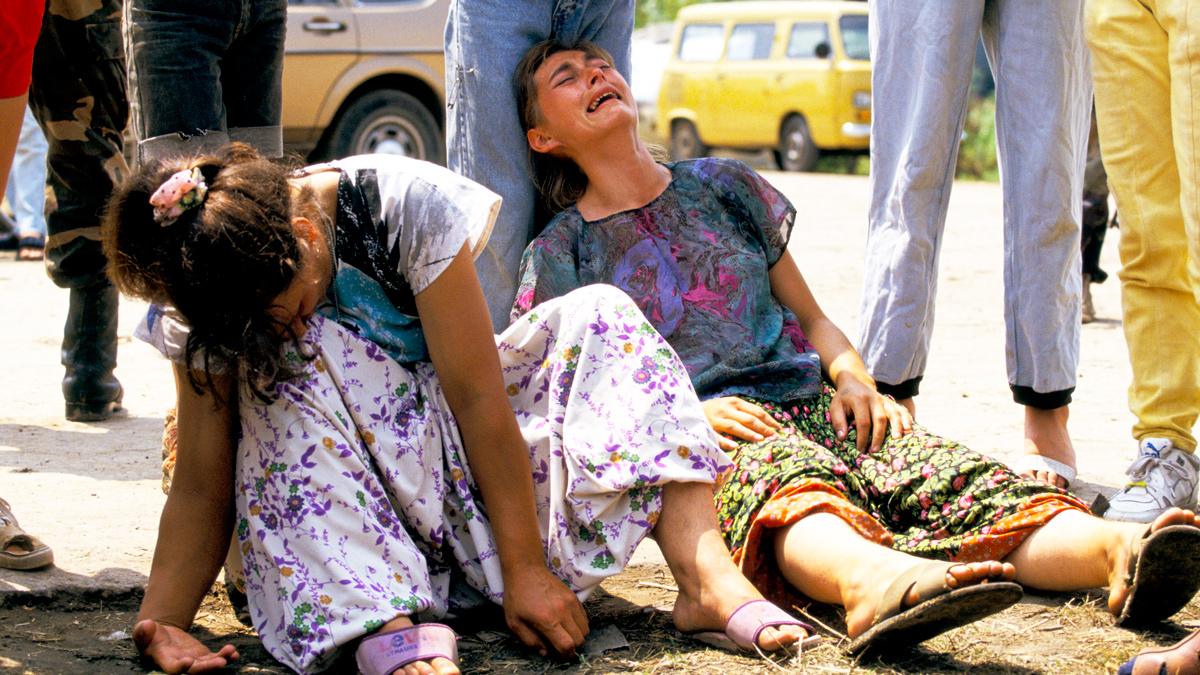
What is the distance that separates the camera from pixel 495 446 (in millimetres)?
2551

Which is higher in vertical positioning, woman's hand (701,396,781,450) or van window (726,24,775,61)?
woman's hand (701,396,781,450)

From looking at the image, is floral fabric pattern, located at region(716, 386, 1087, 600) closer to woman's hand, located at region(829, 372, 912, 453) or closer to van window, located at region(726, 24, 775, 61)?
woman's hand, located at region(829, 372, 912, 453)

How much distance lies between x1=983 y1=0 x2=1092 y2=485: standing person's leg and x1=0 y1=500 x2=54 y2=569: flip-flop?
2.18 meters

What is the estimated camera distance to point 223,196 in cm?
Result: 230

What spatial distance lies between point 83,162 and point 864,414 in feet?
7.59

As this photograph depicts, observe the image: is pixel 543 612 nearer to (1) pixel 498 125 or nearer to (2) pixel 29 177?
(1) pixel 498 125

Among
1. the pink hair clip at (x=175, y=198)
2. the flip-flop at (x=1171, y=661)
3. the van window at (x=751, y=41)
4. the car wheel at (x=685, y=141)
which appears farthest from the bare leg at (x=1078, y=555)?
the car wheel at (x=685, y=141)

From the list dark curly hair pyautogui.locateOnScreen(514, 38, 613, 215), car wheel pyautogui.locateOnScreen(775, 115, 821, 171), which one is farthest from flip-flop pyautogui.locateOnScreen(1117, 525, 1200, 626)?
car wheel pyautogui.locateOnScreen(775, 115, 821, 171)

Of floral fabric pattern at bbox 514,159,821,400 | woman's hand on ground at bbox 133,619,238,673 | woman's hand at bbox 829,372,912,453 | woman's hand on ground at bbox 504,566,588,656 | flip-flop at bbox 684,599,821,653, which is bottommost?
woman's hand on ground at bbox 133,619,238,673

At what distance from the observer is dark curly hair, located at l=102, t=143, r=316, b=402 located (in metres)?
2.26

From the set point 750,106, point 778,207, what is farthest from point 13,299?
point 750,106

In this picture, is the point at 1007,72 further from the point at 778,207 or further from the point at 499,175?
the point at 499,175

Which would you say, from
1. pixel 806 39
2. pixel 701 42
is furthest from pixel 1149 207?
pixel 701 42

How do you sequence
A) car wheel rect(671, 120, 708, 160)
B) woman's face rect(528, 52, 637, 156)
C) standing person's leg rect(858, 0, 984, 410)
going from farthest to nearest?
car wheel rect(671, 120, 708, 160)
standing person's leg rect(858, 0, 984, 410)
woman's face rect(528, 52, 637, 156)
